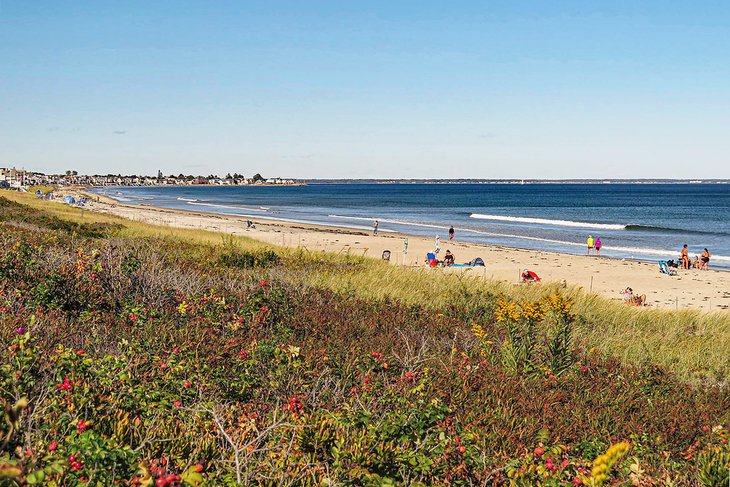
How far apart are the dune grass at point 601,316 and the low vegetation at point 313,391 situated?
10 centimetres

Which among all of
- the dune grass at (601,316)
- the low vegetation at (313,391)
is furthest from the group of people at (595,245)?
the low vegetation at (313,391)

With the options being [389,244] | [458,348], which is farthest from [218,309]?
[389,244]

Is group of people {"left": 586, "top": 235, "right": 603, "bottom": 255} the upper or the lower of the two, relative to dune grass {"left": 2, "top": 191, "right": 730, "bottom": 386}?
lower

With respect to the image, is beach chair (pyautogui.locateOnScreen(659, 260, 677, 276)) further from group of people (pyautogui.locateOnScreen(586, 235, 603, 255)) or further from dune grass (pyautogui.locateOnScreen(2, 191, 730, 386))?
dune grass (pyautogui.locateOnScreen(2, 191, 730, 386))

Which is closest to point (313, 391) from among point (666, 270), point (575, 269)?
point (575, 269)

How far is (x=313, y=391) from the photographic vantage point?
203 inches

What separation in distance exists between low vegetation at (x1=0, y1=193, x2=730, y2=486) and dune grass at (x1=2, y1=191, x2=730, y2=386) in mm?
103

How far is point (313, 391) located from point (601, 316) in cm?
860

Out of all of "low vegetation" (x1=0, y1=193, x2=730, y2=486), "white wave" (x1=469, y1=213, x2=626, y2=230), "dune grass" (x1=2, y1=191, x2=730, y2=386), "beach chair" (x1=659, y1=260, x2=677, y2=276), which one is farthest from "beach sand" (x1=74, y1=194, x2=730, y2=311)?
"white wave" (x1=469, y1=213, x2=626, y2=230)

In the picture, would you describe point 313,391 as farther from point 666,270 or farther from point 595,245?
point 595,245

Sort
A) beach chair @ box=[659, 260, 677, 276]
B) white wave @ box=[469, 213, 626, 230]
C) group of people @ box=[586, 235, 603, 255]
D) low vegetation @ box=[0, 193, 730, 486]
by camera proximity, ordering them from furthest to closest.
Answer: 1. white wave @ box=[469, 213, 626, 230]
2. group of people @ box=[586, 235, 603, 255]
3. beach chair @ box=[659, 260, 677, 276]
4. low vegetation @ box=[0, 193, 730, 486]

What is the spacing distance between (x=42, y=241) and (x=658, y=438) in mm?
12423

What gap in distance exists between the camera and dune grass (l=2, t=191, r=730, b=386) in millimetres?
8750

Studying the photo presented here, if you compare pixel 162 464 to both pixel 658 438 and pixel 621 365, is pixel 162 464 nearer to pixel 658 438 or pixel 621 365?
pixel 658 438
